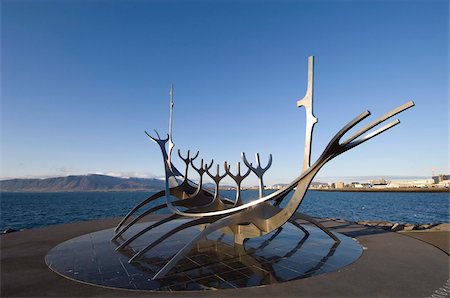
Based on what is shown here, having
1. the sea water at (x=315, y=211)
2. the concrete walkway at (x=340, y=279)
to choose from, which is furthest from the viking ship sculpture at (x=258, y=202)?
the sea water at (x=315, y=211)

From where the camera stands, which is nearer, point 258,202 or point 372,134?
point 372,134

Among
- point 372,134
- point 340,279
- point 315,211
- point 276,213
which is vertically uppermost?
point 372,134

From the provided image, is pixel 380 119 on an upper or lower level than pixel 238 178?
upper

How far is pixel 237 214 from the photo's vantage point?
1103 centimetres

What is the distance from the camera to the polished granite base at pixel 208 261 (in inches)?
336

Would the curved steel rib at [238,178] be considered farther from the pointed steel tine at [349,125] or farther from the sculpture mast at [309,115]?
the pointed steel tine at [349,125]

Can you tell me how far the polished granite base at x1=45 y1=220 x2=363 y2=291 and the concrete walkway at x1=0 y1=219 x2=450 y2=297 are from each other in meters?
0.40

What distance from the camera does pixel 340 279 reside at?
8562mm

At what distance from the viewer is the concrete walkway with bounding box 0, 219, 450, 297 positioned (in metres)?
7.56

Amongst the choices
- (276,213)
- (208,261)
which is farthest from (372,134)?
(208,261)

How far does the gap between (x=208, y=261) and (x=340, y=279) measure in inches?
185

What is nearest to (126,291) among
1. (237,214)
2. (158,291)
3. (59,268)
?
(158,291)

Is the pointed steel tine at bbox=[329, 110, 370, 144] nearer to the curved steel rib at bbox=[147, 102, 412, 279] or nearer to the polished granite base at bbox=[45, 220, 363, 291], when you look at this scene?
the curved steel rib at bbox=[147, 102, 412, 279]

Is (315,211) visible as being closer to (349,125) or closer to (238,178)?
(238,178)
